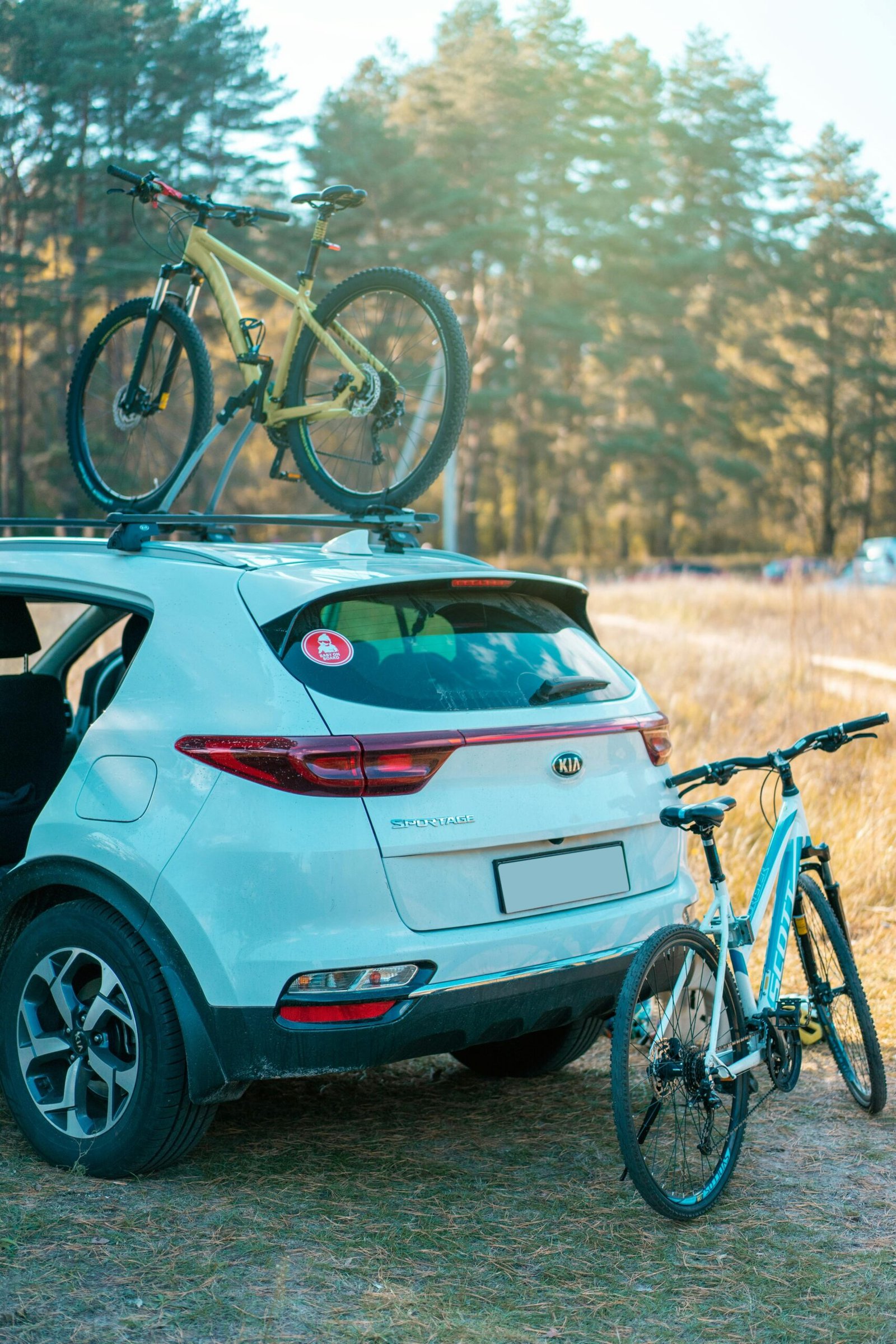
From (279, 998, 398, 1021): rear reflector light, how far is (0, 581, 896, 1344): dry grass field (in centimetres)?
57

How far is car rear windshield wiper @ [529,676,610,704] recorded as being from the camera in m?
3.88

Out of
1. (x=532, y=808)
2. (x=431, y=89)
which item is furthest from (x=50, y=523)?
(x=431, y=89)

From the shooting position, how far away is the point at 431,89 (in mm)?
40094

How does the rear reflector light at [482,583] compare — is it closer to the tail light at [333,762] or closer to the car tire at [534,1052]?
the tail light at [333,762]

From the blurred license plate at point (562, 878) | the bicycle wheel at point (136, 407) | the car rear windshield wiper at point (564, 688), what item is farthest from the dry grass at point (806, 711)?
the bicycle wheel at point (136, 407)

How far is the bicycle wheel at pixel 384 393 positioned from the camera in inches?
199

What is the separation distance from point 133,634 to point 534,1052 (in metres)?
1.97

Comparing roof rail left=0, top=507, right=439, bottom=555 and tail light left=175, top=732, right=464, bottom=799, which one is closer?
tail light left=175, top=732, right=464, bottom=799

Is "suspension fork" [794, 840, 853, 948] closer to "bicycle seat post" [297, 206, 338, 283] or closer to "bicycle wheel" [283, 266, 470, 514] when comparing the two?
"bicycle wheel" [283, 266, 470, 514]

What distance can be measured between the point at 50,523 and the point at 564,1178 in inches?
96.4

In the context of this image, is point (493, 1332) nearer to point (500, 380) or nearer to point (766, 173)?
point (500, 380)

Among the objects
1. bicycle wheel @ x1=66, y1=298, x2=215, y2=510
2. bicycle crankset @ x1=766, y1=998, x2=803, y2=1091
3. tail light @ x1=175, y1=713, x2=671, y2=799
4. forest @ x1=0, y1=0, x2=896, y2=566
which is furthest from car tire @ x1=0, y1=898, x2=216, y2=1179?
forest @ x1=0, y1=0, x2=896, y2=566

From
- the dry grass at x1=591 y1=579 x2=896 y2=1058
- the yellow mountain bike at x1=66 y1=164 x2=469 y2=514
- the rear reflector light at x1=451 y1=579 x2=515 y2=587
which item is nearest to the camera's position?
the rear reflector light at x1=451 y1=579 x2=515 y2=587

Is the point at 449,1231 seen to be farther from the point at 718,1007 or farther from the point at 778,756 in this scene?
the point at 778,756
